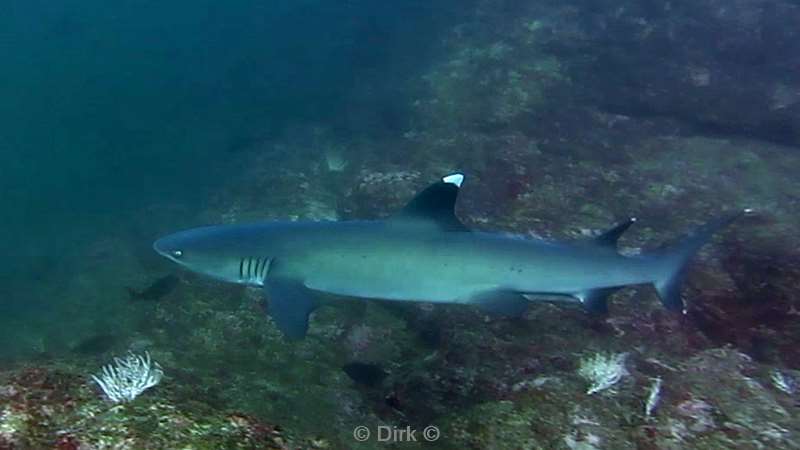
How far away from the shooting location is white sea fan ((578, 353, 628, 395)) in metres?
4.26

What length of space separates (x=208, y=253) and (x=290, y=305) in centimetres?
92

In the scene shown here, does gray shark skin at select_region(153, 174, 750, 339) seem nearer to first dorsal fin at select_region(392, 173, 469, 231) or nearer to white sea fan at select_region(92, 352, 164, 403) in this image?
first dorsal fin at select_region(392, 173, 469, 231)

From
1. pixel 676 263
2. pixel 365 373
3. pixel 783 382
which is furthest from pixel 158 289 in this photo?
pixel 783 382

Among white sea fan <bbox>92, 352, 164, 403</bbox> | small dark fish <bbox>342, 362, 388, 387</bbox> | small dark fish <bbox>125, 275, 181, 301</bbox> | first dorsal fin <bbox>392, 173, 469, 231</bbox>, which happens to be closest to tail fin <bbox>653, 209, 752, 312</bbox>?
first dorsal fin <bbox>392, 173, 469, 231</bbox>

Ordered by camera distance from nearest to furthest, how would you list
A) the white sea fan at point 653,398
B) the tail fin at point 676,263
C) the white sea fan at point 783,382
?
1. the white sea fan at point 653,398
2. the white sea fan at point 783,382
3. the tail fin at point 676,263

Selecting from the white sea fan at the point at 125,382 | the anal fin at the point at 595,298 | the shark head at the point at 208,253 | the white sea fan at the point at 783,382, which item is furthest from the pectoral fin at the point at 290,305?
the white sea fan at the point at 783,382

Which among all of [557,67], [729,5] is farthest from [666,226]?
[729,5]

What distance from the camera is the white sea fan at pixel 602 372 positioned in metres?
4.26

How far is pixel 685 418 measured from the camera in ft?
12.8

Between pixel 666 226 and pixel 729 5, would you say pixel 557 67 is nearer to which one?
pixel 729 5

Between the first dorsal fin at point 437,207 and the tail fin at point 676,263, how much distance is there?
5.39 feet

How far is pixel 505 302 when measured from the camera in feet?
15.6

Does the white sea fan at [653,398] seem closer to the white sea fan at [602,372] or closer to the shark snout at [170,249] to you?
the white sea fan at [602,372]

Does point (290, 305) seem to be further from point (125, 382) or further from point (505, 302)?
point (125, 382)
